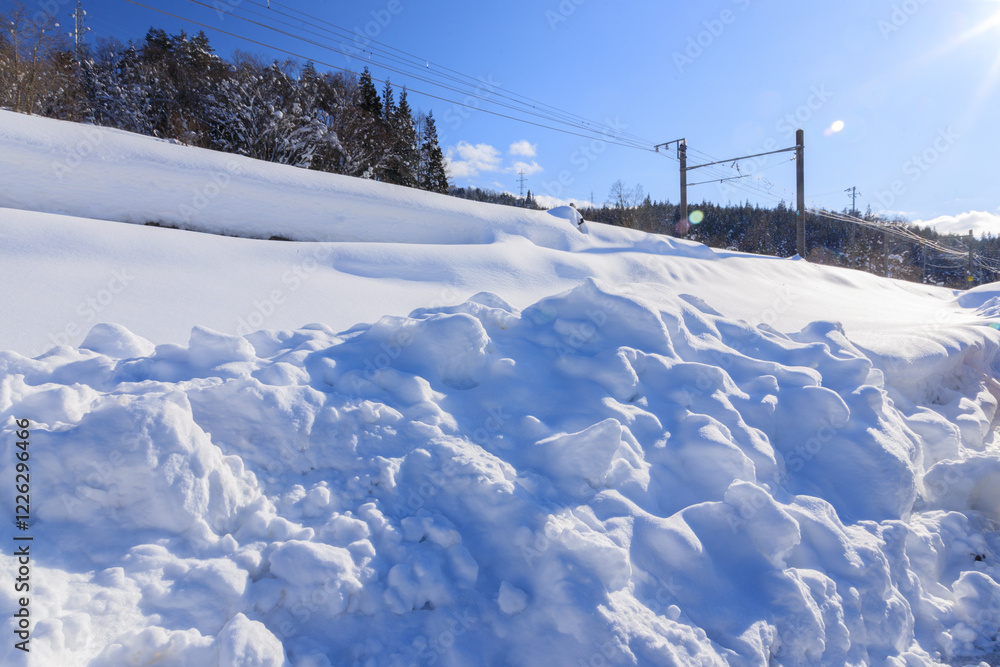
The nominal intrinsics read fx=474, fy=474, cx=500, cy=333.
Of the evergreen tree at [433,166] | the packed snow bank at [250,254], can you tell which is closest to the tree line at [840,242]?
the evergreen tree at [433,166]

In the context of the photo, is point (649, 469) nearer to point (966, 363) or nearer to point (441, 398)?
point (441, 398)

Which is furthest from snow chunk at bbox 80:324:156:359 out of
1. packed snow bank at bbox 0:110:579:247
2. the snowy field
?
packed snow bank at bbox 0:110:579:247

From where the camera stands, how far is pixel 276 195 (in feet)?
20.4

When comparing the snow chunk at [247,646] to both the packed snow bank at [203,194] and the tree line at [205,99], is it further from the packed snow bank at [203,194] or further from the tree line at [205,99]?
the tree line at [205,99]

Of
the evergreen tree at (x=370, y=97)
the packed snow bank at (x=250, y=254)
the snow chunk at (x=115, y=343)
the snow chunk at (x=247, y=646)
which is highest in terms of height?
the evergreen tree at (x=370, y=97)

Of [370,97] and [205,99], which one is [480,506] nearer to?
[205,99]

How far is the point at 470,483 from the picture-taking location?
6.07 feet

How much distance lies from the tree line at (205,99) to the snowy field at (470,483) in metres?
11.6

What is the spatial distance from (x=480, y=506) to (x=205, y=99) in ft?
58.5

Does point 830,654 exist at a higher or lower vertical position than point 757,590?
lower

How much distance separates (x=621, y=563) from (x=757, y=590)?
622 millimetres

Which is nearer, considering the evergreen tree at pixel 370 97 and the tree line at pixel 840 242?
the evergreen tree at pixel 370 97

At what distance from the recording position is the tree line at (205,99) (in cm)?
1210

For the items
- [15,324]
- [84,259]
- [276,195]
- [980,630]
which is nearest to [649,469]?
[980,630]
